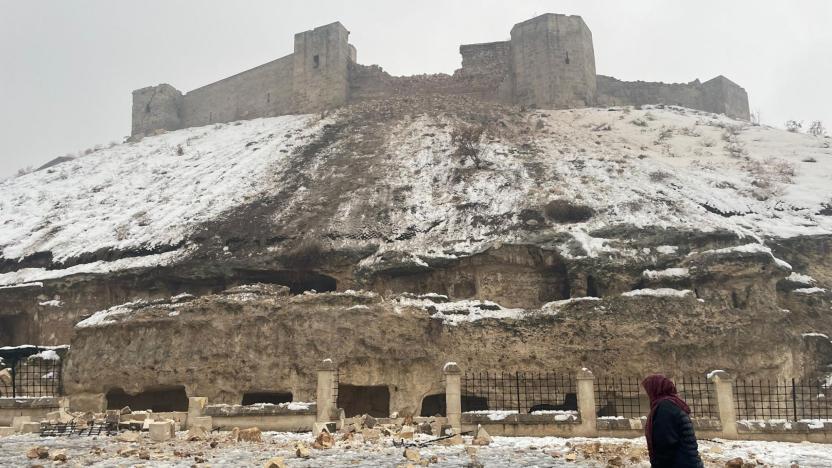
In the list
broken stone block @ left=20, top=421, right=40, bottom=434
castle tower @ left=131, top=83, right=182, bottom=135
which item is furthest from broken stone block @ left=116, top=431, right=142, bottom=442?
castle tower @ left=131, top=83, right=182, bottom=135

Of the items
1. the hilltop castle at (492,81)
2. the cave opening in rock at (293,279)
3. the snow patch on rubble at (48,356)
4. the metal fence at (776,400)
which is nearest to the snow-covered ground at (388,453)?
the metal fence at (776,400)

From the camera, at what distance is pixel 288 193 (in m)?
28.7

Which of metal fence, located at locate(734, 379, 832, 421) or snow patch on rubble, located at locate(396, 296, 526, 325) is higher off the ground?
snow patch on rubble, located at locate(396, 296, 526, 325)

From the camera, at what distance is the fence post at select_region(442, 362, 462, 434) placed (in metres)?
15.4

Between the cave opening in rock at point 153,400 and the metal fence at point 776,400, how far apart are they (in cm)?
1658

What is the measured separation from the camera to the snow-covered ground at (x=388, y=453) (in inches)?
428

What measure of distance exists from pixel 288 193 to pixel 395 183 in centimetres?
448

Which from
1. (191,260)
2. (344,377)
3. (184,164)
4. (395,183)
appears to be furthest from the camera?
(184,164)

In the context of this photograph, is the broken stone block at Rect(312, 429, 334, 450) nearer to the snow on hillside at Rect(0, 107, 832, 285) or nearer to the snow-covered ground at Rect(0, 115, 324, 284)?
the snow on hillside at Rect(0, 107, 832, 285)

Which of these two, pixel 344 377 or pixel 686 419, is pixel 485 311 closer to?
pixel 344 377

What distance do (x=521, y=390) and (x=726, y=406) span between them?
624cm

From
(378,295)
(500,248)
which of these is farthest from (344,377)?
(500,248)

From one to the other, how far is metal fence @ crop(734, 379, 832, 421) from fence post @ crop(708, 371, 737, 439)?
145 inches

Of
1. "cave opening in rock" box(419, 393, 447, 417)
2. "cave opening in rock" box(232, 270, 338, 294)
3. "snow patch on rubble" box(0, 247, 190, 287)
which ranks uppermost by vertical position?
"snow patch on rubble" box(0, 247, 190, 287)
